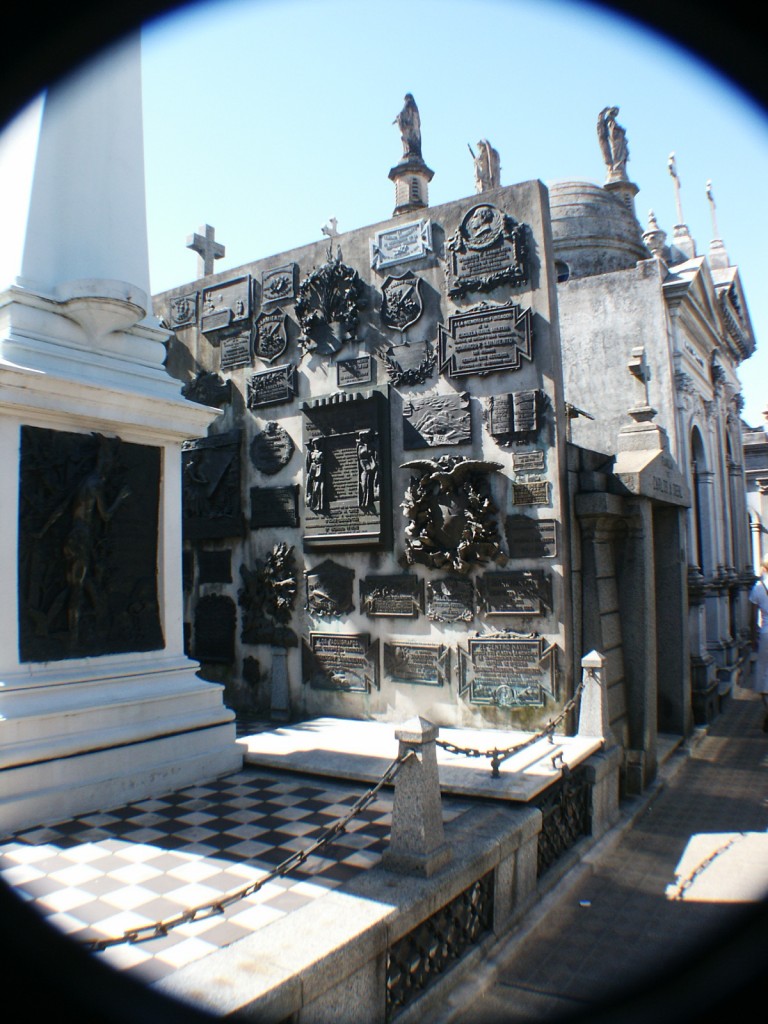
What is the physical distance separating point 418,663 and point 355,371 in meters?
4.17

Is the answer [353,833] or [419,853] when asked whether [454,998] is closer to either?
[419,853]

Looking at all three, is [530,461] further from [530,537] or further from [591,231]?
[591,231]

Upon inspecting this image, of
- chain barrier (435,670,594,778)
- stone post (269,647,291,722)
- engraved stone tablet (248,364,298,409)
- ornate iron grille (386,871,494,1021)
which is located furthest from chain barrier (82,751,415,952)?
engraved stone tablet (248,364,298,409)

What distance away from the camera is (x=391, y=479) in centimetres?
974

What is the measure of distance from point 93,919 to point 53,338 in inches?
186

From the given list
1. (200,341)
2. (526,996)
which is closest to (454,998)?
(526,996)

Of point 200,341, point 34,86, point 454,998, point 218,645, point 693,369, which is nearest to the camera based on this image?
point 34,86

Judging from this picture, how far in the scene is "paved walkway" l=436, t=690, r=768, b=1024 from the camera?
11.2 feet

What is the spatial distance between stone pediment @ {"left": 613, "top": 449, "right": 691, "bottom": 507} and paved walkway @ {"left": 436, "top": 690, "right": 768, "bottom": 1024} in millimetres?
3534

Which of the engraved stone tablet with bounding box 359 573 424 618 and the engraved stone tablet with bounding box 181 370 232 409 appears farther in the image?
the engraved stone tablet with bounding box 181 370 232 409

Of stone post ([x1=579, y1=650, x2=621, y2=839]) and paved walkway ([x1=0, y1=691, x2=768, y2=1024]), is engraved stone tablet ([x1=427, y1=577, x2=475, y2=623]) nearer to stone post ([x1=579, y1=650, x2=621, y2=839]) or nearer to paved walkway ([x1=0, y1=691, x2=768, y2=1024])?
stone post ([x1=579, y1=650, x2=621, y2=839])

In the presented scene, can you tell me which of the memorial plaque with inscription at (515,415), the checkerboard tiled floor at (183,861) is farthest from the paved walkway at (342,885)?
the memorial plaque with inscription at (515,415)

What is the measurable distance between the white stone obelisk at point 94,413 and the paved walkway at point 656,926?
3328mm

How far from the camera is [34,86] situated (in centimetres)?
386
